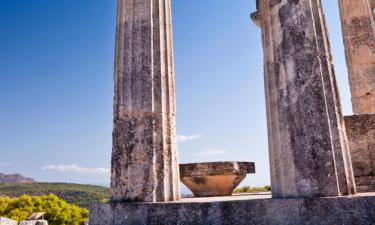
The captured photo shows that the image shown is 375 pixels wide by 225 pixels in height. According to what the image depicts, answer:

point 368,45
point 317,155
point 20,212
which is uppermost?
point 368,45

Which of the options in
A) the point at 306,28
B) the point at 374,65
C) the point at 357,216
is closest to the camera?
the point at 357,216

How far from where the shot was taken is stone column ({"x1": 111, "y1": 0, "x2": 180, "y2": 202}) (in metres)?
5.56

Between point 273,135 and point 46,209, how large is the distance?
3641 centimetres

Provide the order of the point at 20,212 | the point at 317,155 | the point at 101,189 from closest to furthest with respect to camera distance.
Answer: the point at 317,155 → the point at 20,212 → the point at 101,189

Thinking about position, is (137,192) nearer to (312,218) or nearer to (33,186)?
(312,218)

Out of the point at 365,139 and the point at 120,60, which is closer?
the point at 120,60

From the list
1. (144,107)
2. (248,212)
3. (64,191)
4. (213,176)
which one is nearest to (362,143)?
(213,176)

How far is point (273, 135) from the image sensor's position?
491 centimetres

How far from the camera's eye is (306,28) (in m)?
4.95

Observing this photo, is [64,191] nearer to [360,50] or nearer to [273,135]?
[360,50]

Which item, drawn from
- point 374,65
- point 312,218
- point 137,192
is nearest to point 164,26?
point 137,192

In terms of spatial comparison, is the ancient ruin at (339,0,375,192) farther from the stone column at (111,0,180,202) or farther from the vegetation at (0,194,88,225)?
the vegetation at (0,194,88,225)

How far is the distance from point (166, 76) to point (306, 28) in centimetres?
255

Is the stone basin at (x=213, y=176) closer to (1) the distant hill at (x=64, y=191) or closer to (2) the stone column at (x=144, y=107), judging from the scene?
(2) the stone column at (x=144, y=107)
